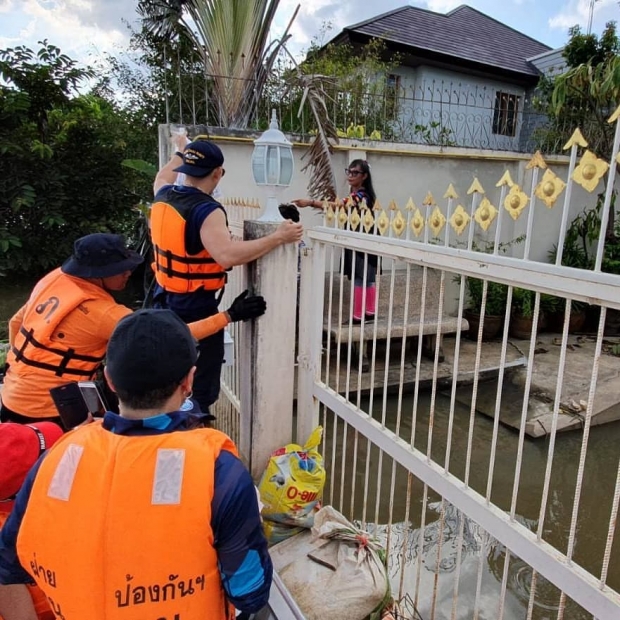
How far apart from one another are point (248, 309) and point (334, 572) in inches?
51.8

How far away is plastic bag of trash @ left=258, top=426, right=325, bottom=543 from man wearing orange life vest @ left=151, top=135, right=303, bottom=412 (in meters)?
0.77

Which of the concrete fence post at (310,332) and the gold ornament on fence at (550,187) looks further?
the concrete fence post at (310,332)

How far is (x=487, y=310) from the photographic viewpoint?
22.8ft

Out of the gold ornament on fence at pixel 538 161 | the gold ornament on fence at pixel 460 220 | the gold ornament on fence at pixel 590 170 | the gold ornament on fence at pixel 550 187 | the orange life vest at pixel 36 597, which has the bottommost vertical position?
the orange life vest at pixel 36 597

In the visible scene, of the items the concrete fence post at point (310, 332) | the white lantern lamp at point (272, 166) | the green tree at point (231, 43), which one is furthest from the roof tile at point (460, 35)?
the concrete fence post at point (310, 332)

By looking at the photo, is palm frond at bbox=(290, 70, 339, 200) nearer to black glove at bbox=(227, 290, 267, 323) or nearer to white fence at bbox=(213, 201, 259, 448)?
white fence at bbox=(213, 201, 259, 448)

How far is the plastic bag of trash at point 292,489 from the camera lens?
240cm

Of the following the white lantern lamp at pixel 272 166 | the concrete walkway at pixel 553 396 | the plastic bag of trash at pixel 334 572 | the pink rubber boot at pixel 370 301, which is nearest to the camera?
the plastic bag of trash at pixel 334 572

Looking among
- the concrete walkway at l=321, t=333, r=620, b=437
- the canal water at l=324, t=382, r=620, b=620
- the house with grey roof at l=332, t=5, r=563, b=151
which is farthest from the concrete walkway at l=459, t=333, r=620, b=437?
the house with grey roof at l=332, t=5, r=563, b=151

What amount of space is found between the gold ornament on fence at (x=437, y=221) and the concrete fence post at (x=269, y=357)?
3.26 ft

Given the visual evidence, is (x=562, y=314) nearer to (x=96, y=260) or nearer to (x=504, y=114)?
(x=96, y=260)

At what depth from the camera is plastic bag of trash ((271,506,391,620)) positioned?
6.70 feet

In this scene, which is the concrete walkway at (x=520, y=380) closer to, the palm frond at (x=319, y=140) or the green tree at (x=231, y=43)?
the palm frond at (x=319, y=140)

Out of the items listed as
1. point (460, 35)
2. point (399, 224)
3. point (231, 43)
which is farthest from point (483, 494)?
point (460, 35)
